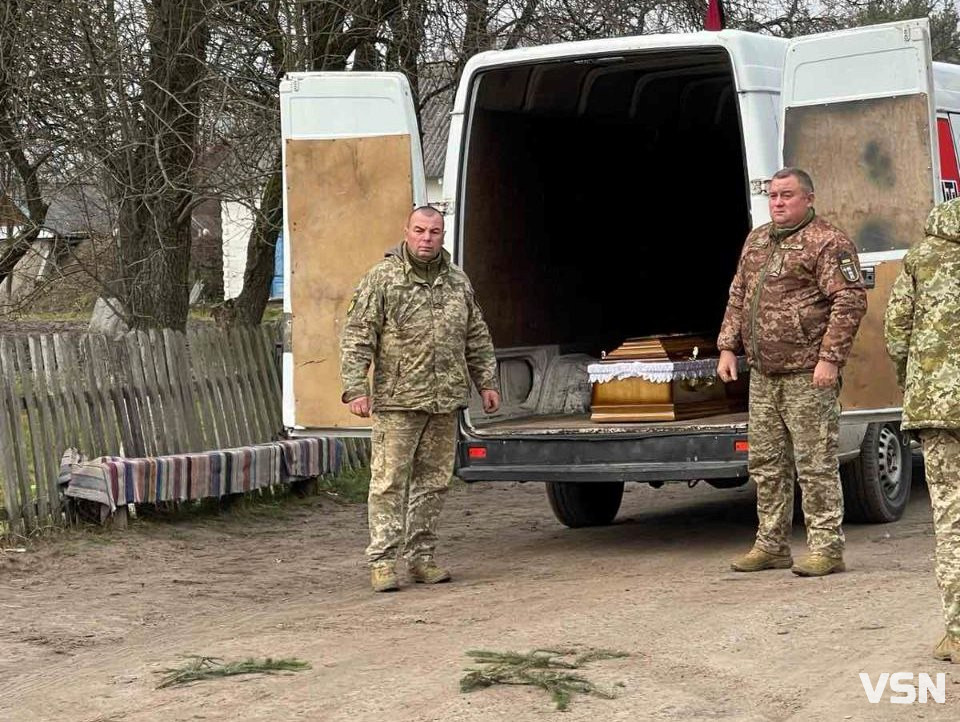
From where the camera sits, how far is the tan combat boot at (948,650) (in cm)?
582

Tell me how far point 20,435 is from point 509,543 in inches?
115

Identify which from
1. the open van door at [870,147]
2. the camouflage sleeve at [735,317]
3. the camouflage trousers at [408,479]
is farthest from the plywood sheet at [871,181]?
the camouflage trousers at [408,479]

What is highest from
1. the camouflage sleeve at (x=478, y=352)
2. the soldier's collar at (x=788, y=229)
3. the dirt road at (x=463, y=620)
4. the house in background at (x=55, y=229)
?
the house in background at (x=55, y=229)

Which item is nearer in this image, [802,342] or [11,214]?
[802,342]

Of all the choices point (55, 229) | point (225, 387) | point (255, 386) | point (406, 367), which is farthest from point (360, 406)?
point (55, 229)

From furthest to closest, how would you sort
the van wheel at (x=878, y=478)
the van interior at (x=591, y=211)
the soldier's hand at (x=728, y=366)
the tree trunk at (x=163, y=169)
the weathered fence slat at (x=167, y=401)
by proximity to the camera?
the tree trunk at (x=163, y=169) < the weathered fence slat at (x=167, y=401) < the van interior at (x=591, y=211) < the van wheel at (x=878, y=478) < the soldier's hand at (x=728, y=366)

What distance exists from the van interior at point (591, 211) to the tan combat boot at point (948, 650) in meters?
3.62

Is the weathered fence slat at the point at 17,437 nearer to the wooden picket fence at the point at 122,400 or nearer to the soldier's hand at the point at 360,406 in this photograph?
the wooden picket fence at the point at 122,400

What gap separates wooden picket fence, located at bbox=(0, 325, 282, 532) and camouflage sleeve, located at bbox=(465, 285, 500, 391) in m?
2.86

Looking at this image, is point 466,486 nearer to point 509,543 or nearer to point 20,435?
point 509,543

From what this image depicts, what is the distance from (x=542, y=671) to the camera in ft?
19.7

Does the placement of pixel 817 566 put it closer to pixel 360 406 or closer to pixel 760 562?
pixel 760 562

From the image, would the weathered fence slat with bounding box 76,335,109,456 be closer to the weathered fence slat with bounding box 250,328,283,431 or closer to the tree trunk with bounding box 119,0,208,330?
the tree trunk with bounding box 119,0,208,330

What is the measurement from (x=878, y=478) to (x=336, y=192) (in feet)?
11.2
